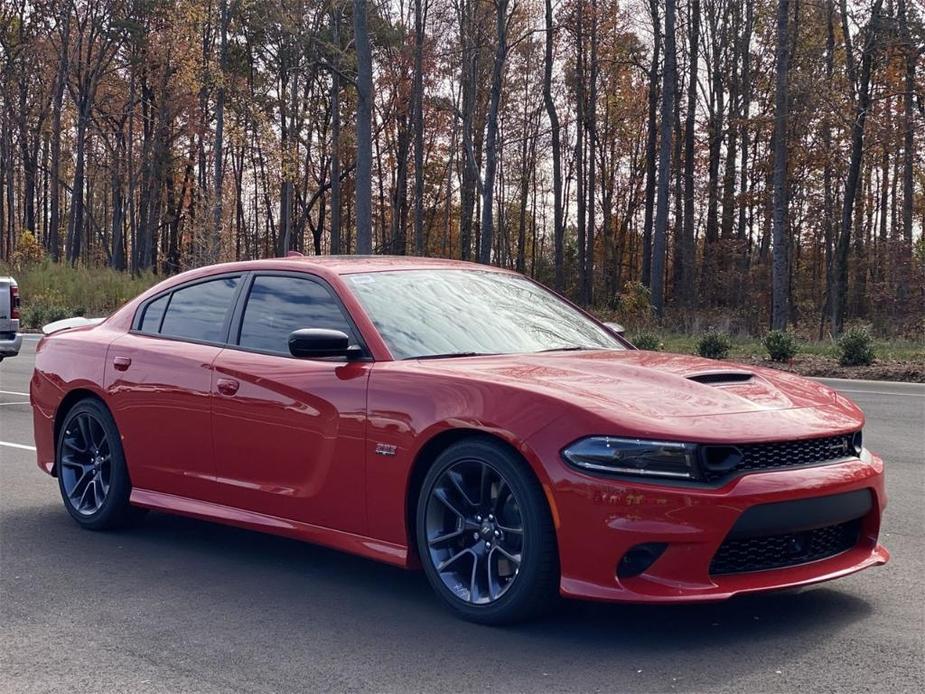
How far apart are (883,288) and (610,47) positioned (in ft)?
62.5

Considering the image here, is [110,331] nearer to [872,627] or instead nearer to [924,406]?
[872,627]

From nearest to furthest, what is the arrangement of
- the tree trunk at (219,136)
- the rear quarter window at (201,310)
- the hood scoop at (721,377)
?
the hood scoop at (721,377), the rear quarter window at (201,310), the tree trunk at (219,136)

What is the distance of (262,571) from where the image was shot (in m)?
6.00

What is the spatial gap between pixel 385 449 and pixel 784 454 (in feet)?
5.46

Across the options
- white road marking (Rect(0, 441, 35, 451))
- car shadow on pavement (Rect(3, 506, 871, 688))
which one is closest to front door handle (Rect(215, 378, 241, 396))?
car shadow on pavement (Rect(3, 506, 871, 688))

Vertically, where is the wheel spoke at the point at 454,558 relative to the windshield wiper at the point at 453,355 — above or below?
below

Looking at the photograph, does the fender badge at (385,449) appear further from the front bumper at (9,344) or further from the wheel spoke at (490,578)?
the front bumper at (9,344)

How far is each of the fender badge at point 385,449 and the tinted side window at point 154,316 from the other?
2207 millimetres

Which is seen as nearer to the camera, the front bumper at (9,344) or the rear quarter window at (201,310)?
the rear quarter window at (201,310)

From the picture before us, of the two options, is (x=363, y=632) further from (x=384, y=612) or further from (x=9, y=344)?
(x=9, y=344)

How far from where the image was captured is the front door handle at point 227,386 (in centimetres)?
598

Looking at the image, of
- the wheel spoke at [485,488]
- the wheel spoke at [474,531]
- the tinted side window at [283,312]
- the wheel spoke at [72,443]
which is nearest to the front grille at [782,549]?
the wheel spoke at [474,531]

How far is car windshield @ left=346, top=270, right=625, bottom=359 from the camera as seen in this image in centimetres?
564

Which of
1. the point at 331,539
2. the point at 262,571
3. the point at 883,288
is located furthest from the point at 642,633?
the point at 883,288
